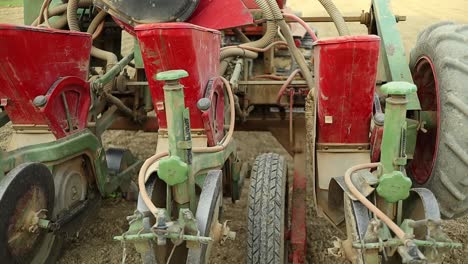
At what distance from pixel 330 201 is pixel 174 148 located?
85 cm

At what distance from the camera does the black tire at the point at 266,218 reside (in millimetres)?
2127

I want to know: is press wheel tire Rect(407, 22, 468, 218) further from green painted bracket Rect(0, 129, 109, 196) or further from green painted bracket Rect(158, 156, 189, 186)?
green painted bracket Rect(0, 129, 109, 196)

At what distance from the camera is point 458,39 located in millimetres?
2350

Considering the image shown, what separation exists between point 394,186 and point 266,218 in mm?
642

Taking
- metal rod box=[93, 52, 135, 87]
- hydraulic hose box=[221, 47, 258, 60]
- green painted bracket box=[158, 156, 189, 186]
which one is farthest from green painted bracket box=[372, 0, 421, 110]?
metal rod box=[93, 52, 135, 87]

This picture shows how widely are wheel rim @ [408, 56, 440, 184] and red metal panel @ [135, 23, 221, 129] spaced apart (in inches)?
46.8

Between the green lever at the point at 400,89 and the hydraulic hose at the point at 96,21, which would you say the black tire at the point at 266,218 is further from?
the hydraulic hose at the point at 96,21

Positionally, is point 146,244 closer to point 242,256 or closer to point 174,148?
point 174,148

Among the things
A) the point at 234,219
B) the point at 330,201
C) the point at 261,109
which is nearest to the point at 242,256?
the point at 234,219

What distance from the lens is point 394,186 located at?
5.68ft

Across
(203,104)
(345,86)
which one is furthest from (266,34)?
(203,104)

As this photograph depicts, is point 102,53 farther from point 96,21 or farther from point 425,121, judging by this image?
point 425,121

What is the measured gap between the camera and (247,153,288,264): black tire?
2127 millimetres

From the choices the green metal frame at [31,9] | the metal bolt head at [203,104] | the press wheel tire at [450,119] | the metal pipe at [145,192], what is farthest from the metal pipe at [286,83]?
the green metal frame at [31,9]
